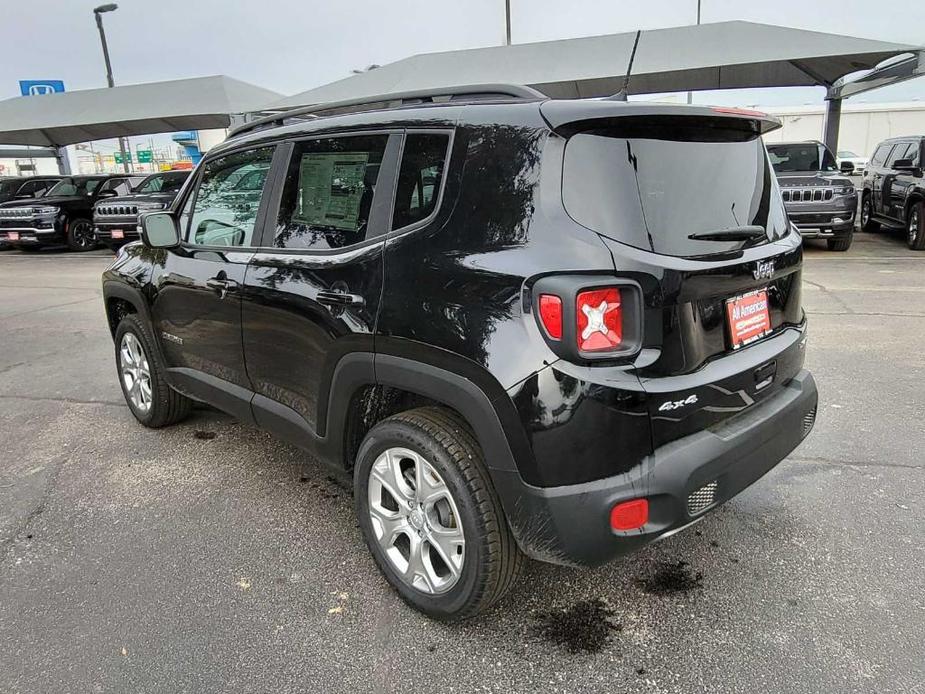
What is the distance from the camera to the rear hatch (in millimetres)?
2018

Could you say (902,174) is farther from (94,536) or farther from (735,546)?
(94,536)

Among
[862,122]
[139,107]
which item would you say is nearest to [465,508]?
[139,107]

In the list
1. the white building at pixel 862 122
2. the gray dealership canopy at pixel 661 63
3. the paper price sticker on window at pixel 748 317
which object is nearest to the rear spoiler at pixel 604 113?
the paper price sticker on window at pixel 748 317

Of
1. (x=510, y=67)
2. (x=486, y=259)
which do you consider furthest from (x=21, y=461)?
(x=510, y=67)

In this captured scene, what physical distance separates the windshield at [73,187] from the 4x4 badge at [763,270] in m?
18.1

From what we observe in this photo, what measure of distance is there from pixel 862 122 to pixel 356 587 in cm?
3288

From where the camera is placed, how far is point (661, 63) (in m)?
14.2

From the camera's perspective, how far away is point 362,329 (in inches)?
96.5

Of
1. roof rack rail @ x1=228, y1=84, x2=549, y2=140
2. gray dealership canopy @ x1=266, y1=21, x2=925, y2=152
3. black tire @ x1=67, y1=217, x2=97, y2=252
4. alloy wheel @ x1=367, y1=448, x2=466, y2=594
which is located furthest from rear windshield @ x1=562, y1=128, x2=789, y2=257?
black tire @ x1=67, y1=217, x2=97, y2=252

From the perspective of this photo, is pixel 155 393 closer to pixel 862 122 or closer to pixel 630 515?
pixel 630 515

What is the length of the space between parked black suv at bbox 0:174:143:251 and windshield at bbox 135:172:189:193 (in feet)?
1.36

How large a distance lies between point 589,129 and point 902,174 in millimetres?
12097

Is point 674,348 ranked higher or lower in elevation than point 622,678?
higher

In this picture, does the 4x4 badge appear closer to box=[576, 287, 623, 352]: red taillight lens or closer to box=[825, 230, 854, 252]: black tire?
box=[576, 287, 623, 352]: red taillight lens
